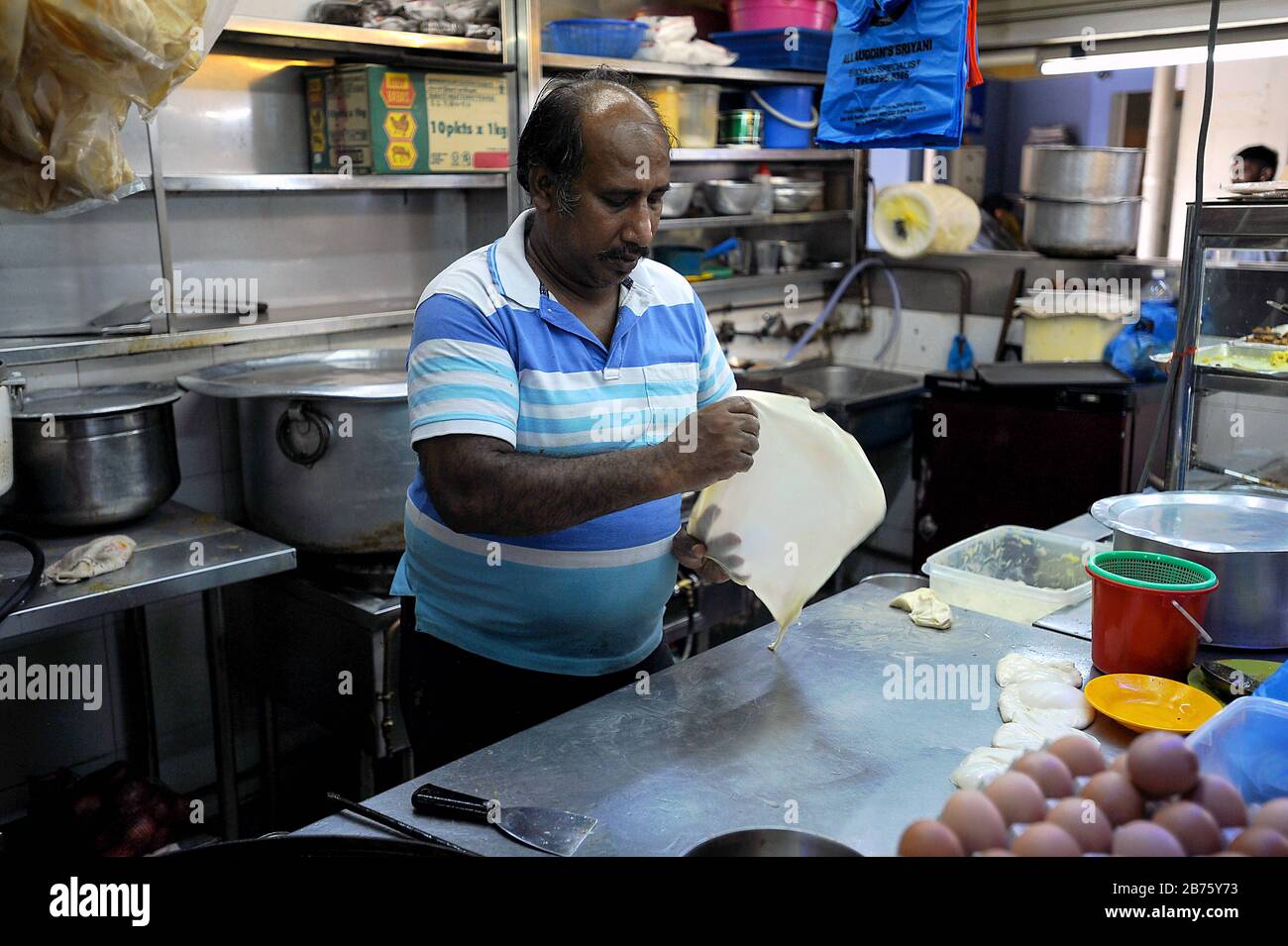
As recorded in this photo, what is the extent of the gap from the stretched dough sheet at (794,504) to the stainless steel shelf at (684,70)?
7.26 ft

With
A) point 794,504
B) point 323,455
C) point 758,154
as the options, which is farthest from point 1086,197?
point 323,455

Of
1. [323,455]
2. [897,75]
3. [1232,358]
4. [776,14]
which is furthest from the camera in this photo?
[776,14]

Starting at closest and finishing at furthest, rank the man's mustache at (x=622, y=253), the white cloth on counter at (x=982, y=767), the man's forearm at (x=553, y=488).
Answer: the white cloth on counter at (x=982, y=767)
the man's forearm at (x=553, y=488)
the man's mustache at (x=622, y=253)

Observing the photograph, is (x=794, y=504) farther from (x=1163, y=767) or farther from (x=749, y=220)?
(x=749, y=220)

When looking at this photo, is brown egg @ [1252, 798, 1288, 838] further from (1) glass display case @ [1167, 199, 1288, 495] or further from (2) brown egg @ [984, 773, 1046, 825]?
(1) glass display case @ [1167, 199, 1288, 495]

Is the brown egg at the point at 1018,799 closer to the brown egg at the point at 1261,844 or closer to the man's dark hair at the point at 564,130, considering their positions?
the brown egg at the point at 1261,844

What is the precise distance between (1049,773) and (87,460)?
2.32 m

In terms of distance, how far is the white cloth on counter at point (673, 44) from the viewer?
4090mm

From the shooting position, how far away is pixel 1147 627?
1.72 metres

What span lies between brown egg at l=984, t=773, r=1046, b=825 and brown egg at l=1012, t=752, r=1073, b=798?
1 centimetres

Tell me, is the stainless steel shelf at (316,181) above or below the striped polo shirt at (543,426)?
above

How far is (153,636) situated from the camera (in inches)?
130

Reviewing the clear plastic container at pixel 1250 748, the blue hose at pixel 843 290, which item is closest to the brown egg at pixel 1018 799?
the clear plastic container at pixel 1250 748
